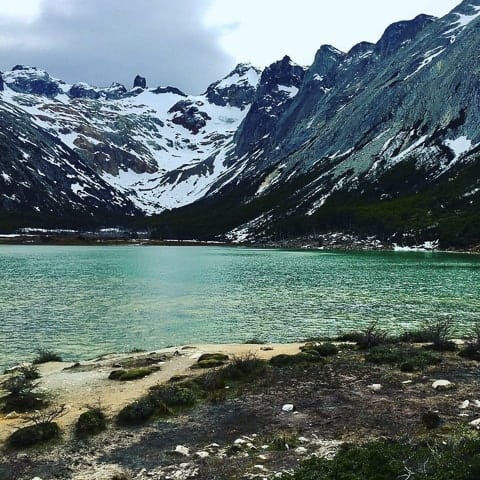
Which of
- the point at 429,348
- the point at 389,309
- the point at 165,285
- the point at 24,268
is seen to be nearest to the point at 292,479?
the point at 429,348

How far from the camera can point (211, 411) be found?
84.4ft

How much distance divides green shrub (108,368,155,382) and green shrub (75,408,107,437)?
24.8 ft

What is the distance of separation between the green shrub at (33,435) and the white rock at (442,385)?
1811cm

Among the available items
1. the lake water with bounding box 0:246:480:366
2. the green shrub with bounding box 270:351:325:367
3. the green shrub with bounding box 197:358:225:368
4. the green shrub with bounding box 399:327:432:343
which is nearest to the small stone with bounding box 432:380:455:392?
the green shrub with bounding box 270:351:325:367

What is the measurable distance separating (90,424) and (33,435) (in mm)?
2318

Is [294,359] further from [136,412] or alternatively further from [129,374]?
[136,412]

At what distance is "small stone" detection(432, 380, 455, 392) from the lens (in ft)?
89.7

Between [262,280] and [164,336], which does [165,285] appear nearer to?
[262,280]

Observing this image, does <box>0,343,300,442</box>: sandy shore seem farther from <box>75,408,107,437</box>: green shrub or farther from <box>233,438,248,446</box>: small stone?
<box>233,438,248,446</box>: small stone

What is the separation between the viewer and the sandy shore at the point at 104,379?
2642cm

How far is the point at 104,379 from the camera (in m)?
32.4

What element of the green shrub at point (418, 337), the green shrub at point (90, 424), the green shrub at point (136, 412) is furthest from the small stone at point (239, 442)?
the green shrub at point (418, 337)

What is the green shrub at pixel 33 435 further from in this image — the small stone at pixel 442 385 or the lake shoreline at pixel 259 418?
the small stone at pixel 442 385

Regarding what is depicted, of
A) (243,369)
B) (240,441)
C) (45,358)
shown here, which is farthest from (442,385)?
(45,358)
